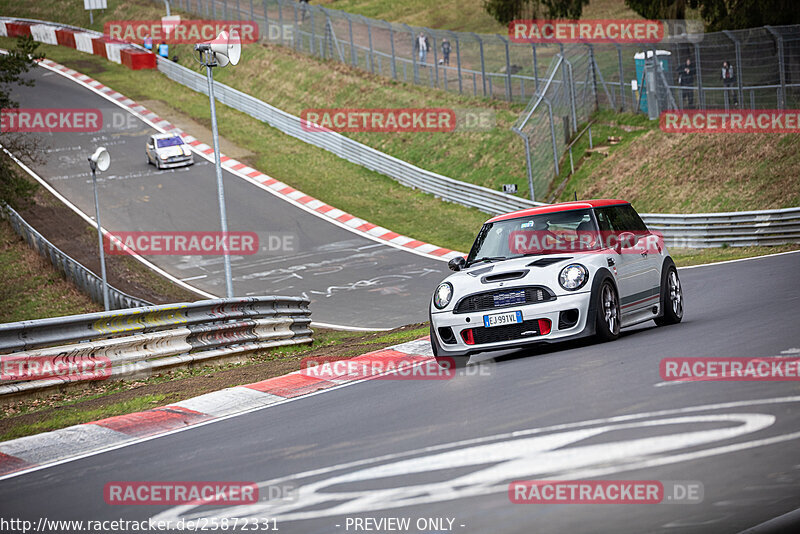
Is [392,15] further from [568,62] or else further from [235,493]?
[235,493]

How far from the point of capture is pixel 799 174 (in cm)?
2395

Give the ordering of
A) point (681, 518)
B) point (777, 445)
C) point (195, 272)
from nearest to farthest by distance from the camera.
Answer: point (681, 518), point (777, 445), point (195, 272)

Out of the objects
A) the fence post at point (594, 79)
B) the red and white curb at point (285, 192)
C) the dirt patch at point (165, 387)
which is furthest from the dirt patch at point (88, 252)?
the fence post at point (594, 79)

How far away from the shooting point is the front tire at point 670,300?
37.6ft

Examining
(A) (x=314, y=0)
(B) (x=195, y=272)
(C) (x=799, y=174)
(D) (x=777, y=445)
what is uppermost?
(A) (x=314, y=0)

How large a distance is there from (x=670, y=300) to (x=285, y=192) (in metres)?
25.6

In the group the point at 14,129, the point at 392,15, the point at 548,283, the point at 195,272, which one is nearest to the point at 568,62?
the point at 195,272

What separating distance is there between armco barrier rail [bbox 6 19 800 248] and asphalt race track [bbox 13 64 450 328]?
15.8 ft

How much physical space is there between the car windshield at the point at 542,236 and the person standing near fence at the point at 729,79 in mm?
17588

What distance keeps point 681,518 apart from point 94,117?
4476 centimetres

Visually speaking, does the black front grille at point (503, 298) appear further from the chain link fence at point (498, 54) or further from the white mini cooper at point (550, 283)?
the chain link fence at point (498, 54)

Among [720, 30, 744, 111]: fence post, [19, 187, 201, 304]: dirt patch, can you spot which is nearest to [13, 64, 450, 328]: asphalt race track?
[19, 187, 201, 304]: dirt patch

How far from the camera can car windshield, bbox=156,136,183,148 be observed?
38.6 metres

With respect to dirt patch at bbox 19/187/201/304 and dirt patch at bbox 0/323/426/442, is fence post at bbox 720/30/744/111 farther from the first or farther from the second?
dirt patch at bbox 0/323/426/442
